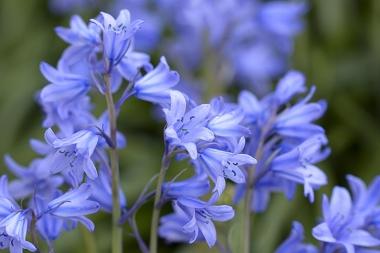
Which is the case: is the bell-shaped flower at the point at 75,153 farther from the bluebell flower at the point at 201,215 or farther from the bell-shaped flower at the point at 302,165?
the bell-shaped flower at the point at 302,165

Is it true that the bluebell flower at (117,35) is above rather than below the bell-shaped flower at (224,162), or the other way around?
above

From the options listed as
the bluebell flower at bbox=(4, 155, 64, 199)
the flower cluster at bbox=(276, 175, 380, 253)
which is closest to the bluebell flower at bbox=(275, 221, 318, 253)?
the flower cluster at bbox=(276, 175, 380, 253)

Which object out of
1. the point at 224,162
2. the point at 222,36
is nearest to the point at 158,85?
the point at 224,162

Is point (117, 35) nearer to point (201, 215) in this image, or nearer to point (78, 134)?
point (78, 134)

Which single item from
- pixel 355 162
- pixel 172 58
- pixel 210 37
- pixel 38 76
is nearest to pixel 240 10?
pixel 210 37

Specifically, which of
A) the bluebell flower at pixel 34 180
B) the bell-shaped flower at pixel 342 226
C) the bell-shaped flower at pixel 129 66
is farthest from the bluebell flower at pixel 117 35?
the bell-shaped flower at pixel 342 226

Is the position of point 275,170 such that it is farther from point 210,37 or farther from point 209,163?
point 210,37

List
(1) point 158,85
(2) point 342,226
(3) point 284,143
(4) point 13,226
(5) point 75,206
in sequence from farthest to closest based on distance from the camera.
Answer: (3) point 284,143
(2) point 342,226
(1) point 158,85
(5) point 75,206
(4) point 13,226
